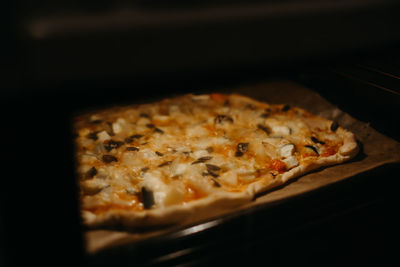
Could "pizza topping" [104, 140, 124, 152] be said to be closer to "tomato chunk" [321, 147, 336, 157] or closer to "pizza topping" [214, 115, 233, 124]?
"pizza topping" [214, 115, 233, 124]

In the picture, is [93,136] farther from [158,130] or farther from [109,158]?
[158,130]

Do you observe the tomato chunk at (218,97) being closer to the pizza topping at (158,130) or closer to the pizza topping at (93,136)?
the pizza topping at (158,130)

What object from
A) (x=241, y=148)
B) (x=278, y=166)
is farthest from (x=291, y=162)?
(x=241, y=148)

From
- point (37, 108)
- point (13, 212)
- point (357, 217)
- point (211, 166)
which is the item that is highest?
point (37, 108)

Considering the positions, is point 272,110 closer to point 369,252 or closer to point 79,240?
point 369,252

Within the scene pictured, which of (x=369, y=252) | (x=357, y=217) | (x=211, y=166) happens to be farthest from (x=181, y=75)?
(x=369, y=252)

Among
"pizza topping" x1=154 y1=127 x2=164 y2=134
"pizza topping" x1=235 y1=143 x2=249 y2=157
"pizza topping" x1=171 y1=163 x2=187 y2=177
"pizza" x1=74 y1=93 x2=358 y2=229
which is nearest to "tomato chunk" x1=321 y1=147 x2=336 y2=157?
"pizza" x1=74 y1=93 x2=358 y2=229
